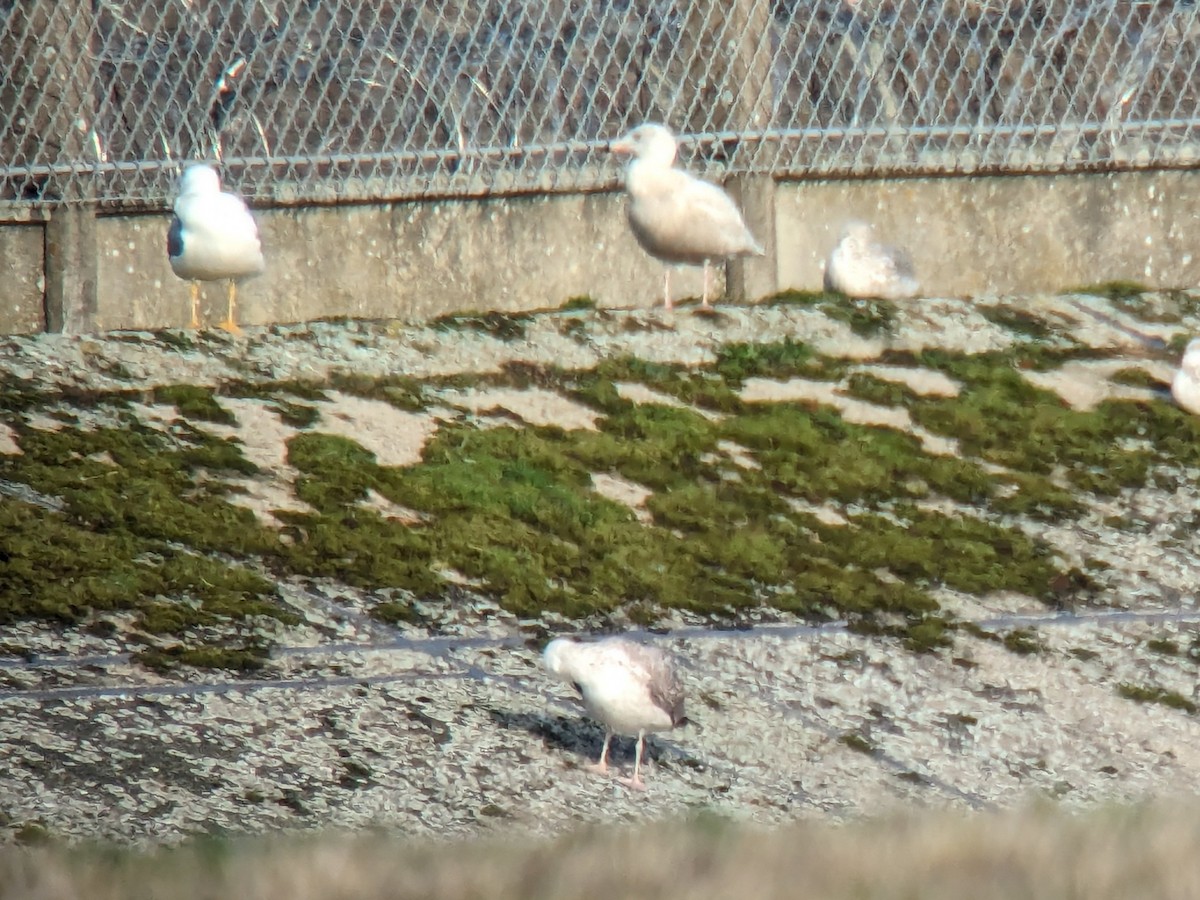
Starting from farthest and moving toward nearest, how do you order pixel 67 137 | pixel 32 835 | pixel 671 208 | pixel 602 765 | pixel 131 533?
pixel 67 137, pixel 671 208, pixel 131 533, pixel 602 765, pixel 32 835

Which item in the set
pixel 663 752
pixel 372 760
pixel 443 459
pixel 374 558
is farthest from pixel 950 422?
pixel 372 760

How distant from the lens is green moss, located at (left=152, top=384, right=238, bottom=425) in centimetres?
761

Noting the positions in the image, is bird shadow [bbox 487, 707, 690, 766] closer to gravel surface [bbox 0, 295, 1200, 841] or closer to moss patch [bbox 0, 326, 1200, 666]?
gravel surface [bbox 0, 295, 1200, 841]

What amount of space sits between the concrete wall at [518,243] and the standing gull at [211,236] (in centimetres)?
82

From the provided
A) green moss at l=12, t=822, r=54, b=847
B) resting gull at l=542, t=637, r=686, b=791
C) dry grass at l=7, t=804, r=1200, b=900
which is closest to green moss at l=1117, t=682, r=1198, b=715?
dry grass at l=7, t=804, r=1200, b=900

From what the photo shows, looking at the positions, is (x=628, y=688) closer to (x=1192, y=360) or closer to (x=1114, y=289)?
(x=1192, y=360)

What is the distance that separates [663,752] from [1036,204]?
5253mm

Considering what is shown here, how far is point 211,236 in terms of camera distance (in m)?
8.34

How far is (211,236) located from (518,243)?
Answer: 1652 mm

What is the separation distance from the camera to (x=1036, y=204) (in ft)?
31.4

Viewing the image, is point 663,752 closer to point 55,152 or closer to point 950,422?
point 950,422

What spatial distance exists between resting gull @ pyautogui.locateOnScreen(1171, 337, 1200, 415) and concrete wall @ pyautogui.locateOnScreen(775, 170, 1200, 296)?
4.94 feet

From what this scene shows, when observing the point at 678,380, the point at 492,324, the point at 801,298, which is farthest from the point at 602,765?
the point at 801,298

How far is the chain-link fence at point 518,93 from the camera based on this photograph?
930 cm
